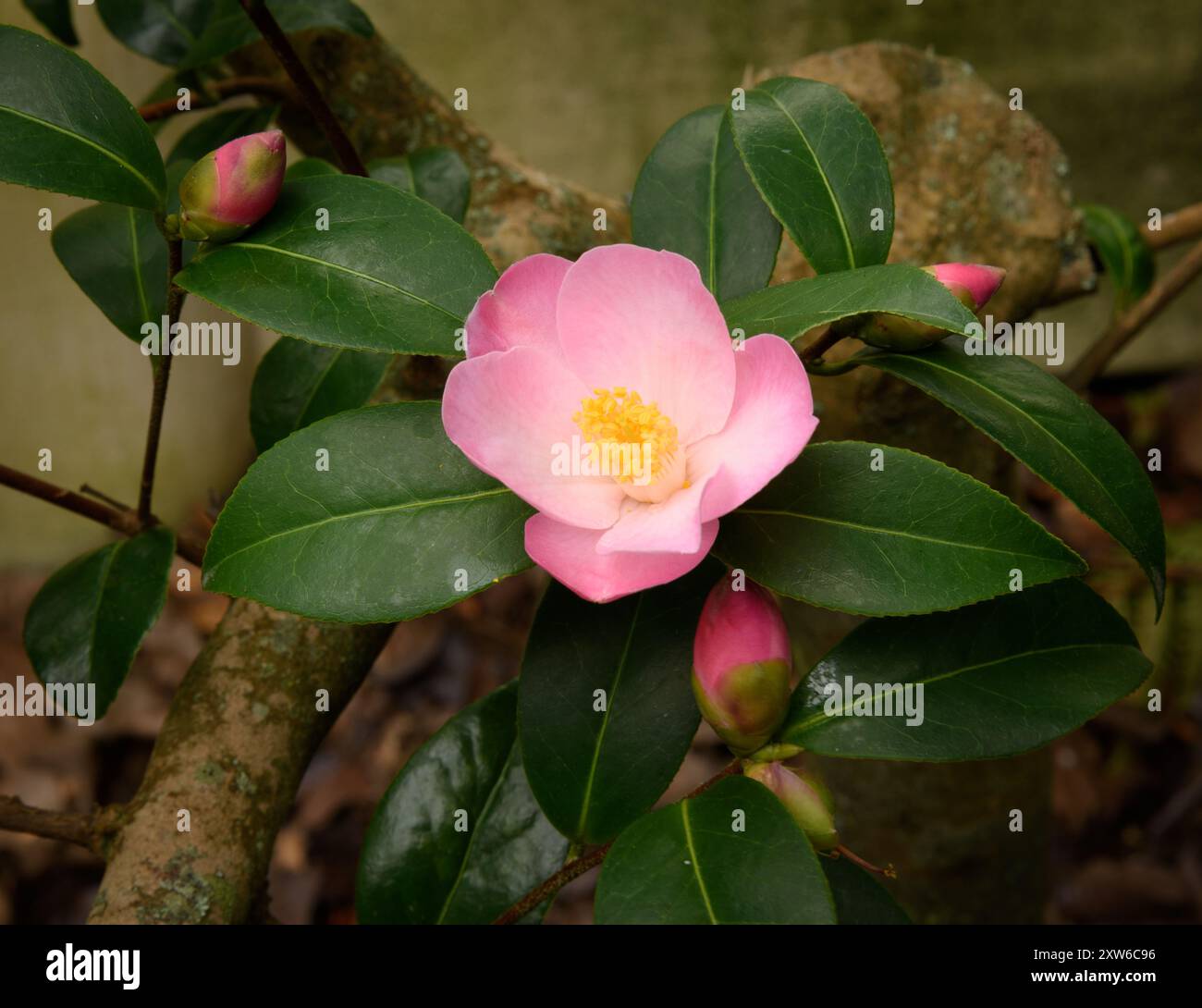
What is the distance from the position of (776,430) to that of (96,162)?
0.47 metres

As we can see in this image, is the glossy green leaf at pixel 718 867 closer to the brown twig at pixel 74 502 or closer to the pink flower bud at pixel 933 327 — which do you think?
the pink flower bud at pixel 933 327

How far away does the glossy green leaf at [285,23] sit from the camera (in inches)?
37.7

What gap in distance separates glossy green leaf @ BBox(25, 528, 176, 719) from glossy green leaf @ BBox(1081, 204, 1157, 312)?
40.8 inches

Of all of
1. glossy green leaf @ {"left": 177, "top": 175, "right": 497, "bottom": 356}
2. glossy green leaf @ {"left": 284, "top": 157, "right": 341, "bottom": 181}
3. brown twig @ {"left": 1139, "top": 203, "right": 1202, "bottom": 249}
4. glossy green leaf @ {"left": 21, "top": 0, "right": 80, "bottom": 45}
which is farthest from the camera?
brown twig @ {"left": 1139, "top": 203, "right": 1202, "bottom": 249}

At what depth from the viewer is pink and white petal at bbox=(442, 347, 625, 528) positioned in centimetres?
59

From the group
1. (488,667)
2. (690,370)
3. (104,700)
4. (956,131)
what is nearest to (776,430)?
(690,370)

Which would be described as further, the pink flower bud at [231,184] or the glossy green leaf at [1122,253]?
the glossy green leaf at [1122,253]

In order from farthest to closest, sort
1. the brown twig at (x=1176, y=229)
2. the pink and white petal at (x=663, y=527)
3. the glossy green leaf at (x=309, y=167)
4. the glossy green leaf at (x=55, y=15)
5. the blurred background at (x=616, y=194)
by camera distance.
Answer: the blurred background at (x=616, y=194) → the brown twig at (x=1176, y=229) → the glossy green leaf at (x=55, y=15) → the glossy green leaf at (x=309, y=167) → the pink and white petal at (x=663, y=527)

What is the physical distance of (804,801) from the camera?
0.65 meters

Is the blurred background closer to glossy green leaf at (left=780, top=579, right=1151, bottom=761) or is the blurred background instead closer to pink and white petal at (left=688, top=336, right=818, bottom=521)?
glossy green leaf at (left=780, top=579, right=1151, bottom=761)

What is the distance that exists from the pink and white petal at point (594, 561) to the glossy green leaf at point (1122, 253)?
34.2 inches

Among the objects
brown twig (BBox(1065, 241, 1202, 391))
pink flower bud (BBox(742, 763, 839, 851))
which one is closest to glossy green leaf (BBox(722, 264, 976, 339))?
pink flower bud (BBox(742, 763, 839, 851))

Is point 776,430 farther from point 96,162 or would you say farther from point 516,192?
point 516,192

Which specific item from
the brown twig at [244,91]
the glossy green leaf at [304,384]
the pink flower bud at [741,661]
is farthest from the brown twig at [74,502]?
the pink flower bud at [741,661]
